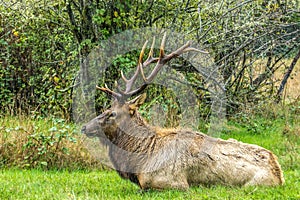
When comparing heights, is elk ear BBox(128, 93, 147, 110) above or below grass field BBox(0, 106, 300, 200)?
above

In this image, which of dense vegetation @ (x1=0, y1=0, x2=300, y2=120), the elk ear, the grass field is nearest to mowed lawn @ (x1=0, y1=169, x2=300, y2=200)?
the grass field

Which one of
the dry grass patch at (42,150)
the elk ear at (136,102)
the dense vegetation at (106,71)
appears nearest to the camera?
the elk ear at (136,102)

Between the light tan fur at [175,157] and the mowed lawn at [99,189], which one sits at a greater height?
the light tan fur at [175,157]

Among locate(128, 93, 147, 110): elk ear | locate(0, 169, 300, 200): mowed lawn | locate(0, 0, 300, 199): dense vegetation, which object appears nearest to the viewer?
locate(0, 169, 300, 200): mowed lawn

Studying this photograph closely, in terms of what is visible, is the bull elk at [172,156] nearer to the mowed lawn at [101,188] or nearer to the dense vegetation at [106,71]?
the mowed lawn at [101,188]

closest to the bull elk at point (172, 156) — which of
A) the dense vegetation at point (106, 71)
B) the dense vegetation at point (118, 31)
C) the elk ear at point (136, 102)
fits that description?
the elk ear at point (136, 102)

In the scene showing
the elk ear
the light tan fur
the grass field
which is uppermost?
the elk ear

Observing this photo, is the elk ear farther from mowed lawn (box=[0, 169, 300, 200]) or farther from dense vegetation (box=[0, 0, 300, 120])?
dense vegetation (box=[0, 0, 300, 120])

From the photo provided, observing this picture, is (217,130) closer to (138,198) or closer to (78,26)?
(78,26)

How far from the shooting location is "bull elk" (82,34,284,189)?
6926 mm

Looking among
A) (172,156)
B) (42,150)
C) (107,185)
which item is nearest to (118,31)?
(42,150)

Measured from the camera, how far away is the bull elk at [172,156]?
6.93 m

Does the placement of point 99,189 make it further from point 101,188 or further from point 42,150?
point 42,150

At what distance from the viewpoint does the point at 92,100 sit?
11125 millimetres
